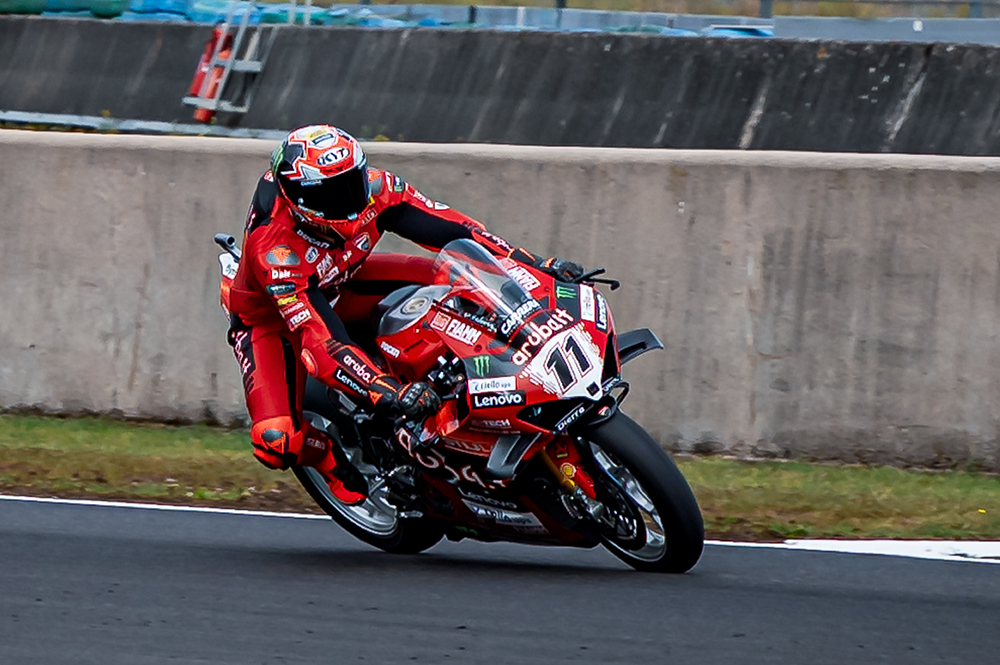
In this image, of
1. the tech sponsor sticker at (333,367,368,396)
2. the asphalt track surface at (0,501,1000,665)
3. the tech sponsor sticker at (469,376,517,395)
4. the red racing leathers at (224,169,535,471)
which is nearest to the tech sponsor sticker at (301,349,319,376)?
the red racing leathers at (224,169,535,471)

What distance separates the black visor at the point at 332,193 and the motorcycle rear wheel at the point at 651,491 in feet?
4.63

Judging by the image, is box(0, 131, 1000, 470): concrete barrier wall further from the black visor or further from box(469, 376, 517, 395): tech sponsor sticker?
box(469, 376, 517, 395): tech sponsor sticker

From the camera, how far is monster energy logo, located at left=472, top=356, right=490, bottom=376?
5.88m

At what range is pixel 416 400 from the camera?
5.88m

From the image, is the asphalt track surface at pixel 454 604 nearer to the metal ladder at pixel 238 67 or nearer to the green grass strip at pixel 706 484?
the green grass strip at pixel 706 484

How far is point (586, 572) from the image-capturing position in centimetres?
631

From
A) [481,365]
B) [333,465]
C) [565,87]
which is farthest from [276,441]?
[565,87]

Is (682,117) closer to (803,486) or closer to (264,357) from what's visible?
(803,486)

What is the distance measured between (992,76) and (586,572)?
32.2 ft

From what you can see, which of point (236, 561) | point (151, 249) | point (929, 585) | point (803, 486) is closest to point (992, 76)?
point (803, 486)

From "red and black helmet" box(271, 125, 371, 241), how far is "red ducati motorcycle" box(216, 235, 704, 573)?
1.37 ft

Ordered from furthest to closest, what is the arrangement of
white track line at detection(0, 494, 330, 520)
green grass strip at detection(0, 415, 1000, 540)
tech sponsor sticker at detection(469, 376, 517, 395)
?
white track line at detection(0, 494, 330, 520) < green grass strip at detection(0, 415, 1000, 540) < tech sponsor sticker at detection(469, 376, 517, 395)

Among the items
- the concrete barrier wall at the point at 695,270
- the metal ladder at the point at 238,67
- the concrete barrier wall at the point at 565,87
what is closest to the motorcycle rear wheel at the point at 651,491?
the concrete barrier wall at the point at 695,270

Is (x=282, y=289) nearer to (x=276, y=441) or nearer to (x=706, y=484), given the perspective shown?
(x=276, y=441)
